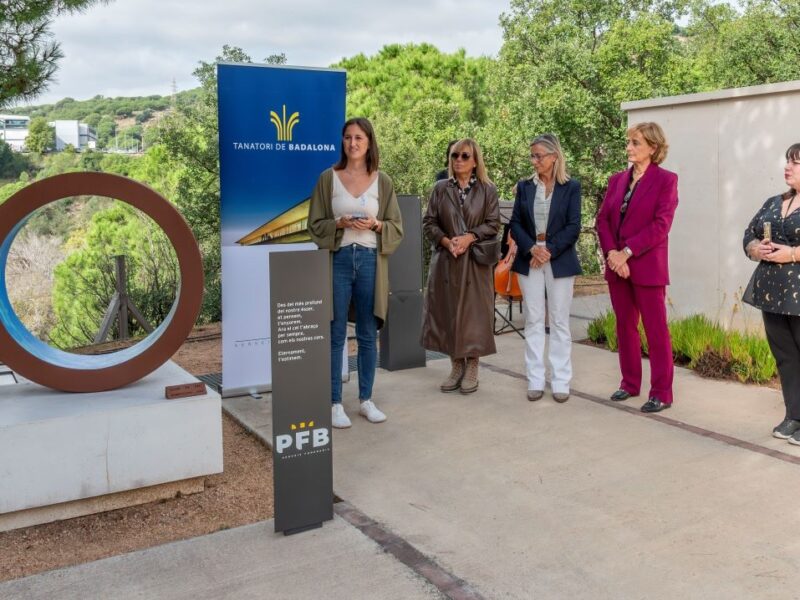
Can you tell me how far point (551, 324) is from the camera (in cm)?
545

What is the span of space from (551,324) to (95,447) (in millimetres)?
3214

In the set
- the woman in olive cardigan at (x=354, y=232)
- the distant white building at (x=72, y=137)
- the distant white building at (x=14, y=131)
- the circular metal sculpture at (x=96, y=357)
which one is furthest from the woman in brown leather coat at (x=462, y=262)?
the distant white building at (x=72, y=137)

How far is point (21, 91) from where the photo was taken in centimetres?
679

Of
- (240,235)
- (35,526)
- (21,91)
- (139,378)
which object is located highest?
(21,91)

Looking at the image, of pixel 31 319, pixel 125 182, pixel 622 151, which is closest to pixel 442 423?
pixel 125 182

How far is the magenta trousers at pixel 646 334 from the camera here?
505cm

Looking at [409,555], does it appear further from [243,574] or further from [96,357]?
[96,357]

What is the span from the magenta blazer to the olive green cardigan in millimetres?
1544

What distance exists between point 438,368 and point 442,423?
5.25ft

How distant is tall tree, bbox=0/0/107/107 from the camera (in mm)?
6480

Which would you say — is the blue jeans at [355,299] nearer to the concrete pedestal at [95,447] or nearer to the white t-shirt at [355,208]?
the white t-shirt at [355,208]

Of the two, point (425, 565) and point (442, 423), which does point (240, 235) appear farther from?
point (425, 565)

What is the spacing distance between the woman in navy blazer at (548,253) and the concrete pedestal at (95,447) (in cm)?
255

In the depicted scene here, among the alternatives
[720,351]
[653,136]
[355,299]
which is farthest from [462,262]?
[720,351]
